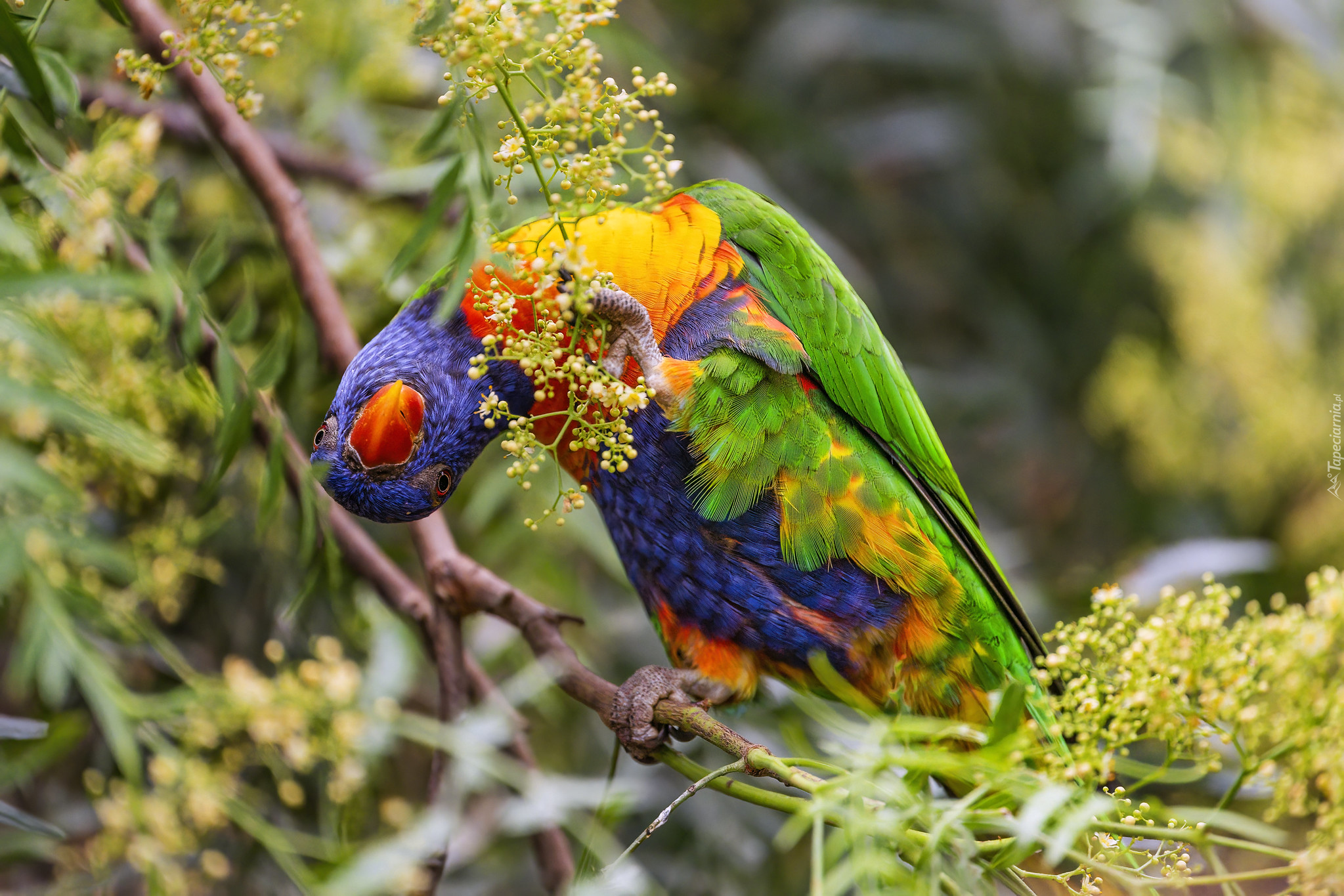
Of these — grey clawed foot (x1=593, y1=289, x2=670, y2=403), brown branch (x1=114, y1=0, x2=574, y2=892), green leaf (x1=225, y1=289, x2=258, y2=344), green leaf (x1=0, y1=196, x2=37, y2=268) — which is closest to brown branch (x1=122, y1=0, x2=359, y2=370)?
brown branch (x1=114, y1=0, x2=574, y2=892)

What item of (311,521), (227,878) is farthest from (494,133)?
(227,878)

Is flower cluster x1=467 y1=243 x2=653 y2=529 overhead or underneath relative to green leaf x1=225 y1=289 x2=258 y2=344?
overhead

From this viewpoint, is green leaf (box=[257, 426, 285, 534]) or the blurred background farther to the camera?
the blurred background

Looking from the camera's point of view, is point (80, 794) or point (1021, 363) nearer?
point (80, 794)

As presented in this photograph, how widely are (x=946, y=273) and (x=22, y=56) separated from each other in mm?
2856

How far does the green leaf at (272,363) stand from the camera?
Result: 1.23 metres

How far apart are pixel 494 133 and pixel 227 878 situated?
143cm

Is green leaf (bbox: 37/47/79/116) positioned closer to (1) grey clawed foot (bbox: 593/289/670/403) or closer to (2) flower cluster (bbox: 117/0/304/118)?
(2) flower cluster (bbox: 117/0/304/118)

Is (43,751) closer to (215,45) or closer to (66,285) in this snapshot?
(66,285)

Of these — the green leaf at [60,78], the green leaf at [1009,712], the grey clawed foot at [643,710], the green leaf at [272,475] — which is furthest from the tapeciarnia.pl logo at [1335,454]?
the green leaf at [60,78]

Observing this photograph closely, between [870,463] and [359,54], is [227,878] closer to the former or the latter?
[870,463]

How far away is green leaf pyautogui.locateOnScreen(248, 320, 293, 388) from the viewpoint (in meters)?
1.23

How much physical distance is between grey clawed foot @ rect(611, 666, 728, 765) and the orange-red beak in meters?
0.41

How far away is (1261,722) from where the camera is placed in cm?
89
